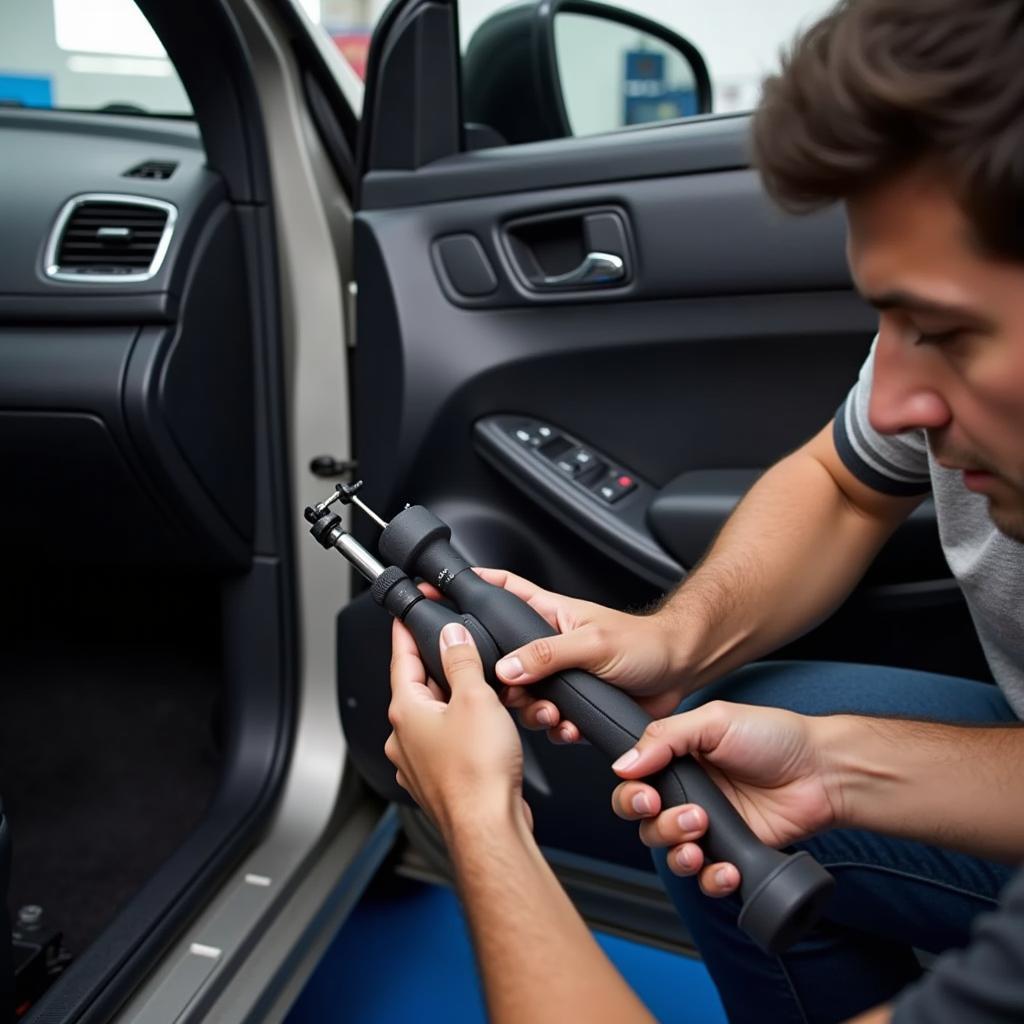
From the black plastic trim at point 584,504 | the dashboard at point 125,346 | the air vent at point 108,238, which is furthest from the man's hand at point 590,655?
the air vent at point 108,238

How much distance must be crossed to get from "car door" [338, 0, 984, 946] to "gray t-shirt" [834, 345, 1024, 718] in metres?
0.13

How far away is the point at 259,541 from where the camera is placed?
1290 millimetres

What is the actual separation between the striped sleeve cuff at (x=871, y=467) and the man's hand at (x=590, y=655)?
0.24m

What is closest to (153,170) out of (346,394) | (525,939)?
(346,394)

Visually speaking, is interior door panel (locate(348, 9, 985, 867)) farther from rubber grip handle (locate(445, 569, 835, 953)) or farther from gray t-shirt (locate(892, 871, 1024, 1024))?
gray t-shirt (locate(892, 871, 1024, 1024))

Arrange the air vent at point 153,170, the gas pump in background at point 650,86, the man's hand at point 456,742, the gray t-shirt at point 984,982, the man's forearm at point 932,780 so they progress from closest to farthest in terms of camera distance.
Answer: the gray t-shirt at point 984,982
the man's hand at point 456,742
the man's forearm at point 932,780
the air vent at point 153,170
the gas pump in background at point 650,86

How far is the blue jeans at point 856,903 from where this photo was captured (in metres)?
0.74

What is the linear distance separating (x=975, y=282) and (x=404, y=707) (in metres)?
0.42

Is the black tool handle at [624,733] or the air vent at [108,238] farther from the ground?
the air vent at [108,238]

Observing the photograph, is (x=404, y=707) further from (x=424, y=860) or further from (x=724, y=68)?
(x=724, y=68)

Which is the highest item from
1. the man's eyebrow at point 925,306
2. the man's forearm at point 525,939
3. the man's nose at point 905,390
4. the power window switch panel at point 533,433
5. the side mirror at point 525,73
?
the side mirror at point 525,73

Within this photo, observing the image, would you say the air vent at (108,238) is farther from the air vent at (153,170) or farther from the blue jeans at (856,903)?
the blue jeans at (856,903)

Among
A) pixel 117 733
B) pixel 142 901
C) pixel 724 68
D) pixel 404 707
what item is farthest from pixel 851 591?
pixel 724 68

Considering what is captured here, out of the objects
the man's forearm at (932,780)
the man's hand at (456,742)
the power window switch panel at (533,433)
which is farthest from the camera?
the power window switch panel at (533,433)
